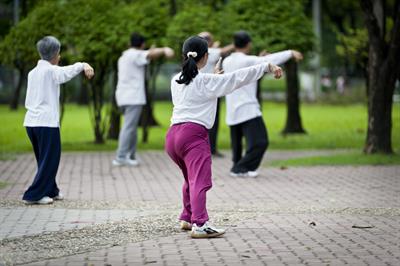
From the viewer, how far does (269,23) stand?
20.0 meters

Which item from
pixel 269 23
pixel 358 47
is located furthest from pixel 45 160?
pixel 358 47

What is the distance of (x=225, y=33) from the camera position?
20031 millimetres

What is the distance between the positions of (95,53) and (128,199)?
8.00 metres

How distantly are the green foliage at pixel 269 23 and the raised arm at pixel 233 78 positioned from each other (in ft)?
35.4

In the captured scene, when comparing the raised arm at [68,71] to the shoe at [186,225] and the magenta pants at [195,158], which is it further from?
the shoe at [186,225]

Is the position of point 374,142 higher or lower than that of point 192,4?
lower

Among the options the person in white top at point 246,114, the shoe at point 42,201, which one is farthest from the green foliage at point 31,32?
the shoe at point 42,201

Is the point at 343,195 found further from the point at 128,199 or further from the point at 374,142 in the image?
the point at 374,142

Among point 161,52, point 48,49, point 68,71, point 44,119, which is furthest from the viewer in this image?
point 161,52

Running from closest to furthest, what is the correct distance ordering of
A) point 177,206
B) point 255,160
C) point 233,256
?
point 233,256 < point 177,206 < point 255,160

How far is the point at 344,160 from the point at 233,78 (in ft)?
27.1

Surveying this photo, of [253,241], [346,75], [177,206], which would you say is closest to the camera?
[253,241]

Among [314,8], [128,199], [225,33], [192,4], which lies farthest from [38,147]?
[314,8]

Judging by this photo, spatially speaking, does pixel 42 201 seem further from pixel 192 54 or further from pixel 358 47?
pixel 358 47
